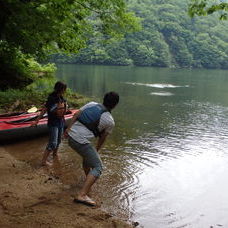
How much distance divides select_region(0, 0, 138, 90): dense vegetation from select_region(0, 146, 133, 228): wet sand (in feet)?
28.7

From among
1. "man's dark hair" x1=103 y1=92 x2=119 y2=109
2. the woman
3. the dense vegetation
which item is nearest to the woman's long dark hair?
the woman

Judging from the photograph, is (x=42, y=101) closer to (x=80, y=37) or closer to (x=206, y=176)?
(x=80, y=37)

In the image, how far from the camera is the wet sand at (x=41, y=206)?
5152 mm

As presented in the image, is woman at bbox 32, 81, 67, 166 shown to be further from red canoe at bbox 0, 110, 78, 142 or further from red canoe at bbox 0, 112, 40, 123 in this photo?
red canoe at bbox 0, 112, 40, 123

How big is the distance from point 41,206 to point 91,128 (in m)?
1.56

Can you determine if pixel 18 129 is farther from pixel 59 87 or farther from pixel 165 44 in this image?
pixel 165 44

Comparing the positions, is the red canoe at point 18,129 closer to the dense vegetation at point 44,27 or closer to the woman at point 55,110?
the woman at point 55,110

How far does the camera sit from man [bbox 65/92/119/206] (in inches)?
229

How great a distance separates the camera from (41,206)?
5699mm

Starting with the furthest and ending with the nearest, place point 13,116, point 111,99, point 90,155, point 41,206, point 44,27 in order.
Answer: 1. point 44,27
2. point 13,116
3. point 90,155
4. point 111,99
5. point 41,206

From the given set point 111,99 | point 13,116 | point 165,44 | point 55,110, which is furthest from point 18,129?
point 165,44

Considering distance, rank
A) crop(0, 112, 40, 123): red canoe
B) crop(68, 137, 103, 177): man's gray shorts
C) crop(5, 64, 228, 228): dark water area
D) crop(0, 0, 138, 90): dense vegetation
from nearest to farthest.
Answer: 1. crop(68, 137, 103, 177): man's gray shorts
2. crop(5, 64, 228, 228): dark water area
3. crop(0, 112, 40, 123): red canoe
4. crop(0, 0, 138, 90): dense vegetation

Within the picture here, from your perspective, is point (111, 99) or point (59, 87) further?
point (59, 87)

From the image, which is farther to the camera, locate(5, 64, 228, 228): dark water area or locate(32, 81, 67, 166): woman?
locate(32, 81, 67, 166): woman
